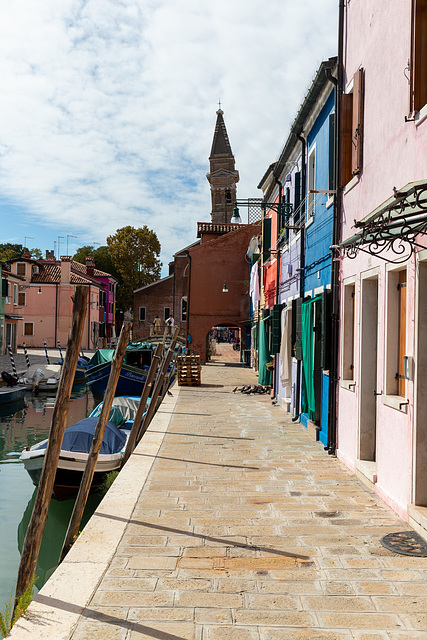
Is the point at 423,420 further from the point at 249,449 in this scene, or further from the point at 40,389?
the point at 40,389

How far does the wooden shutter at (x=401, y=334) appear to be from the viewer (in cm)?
621

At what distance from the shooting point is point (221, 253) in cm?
3512

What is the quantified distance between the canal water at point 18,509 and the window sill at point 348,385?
4.23m

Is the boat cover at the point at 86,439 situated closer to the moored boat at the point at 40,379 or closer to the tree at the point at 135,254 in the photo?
the moored boat at the point at 40,379

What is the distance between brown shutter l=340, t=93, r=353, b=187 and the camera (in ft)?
27.7

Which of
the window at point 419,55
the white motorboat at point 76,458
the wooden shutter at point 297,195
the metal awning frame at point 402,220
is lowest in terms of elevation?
the white motorboat at point 76,458

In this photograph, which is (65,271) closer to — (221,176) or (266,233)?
(221,176)

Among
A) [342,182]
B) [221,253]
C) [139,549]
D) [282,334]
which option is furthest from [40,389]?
[139,549]

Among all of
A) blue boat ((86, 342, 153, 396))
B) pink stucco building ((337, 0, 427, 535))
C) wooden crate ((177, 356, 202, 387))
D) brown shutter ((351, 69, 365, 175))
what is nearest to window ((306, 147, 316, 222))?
pink stucco building ((337, 0, 427, 535))

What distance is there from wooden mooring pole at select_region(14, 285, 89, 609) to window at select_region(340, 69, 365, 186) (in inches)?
173

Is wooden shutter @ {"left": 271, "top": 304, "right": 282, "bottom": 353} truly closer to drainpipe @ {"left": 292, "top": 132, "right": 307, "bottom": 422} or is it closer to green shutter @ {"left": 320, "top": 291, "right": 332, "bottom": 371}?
drainpipe @ {"left": 292, "top": 132, "right": 307, "bottom": 422}

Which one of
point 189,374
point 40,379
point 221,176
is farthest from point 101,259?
point 189,374

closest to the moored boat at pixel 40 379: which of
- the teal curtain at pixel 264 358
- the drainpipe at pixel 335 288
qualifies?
the teal curtain at pixel 264 358

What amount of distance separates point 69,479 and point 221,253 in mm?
26655
